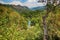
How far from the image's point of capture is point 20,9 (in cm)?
675

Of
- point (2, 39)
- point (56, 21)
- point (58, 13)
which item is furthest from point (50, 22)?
point (2, 39)

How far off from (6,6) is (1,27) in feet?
4.56

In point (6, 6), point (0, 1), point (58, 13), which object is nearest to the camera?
point (58, 13)

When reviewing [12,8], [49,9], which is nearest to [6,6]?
[12,8]

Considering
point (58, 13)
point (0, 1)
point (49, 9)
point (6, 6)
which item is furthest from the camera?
point (6, 6)

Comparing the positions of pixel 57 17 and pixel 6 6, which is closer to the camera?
pixel 57 17

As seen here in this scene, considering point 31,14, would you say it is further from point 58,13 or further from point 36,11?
point 58,13

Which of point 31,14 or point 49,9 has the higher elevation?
point 49,9

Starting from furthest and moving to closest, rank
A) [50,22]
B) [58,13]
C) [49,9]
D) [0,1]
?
[0,1]
[58,13]
[50,22]
[49,9]

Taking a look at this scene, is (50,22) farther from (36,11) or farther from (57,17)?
(36,11)

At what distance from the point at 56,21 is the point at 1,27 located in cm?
136

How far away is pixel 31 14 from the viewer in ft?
22.0

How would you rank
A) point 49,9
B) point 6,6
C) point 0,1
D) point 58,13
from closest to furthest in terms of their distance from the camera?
1. point 49,9
2. point 58,13
3. point 0,1
4. point 6,6

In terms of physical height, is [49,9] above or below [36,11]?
above
